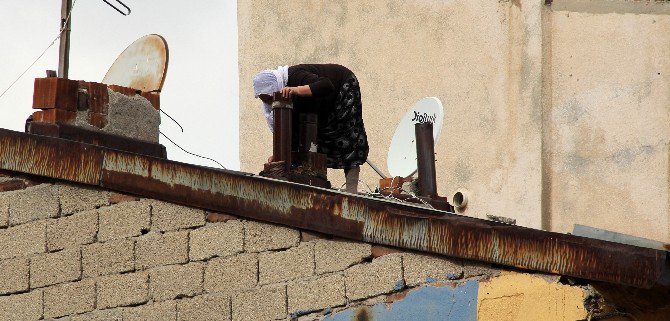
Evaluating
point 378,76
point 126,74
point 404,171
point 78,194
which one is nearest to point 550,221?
point 378,76

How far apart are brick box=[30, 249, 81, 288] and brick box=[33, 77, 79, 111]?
37.2 inches

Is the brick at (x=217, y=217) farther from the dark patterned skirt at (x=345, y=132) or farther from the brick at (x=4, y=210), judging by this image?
the dark patterned skirt at (x=345, y=132)

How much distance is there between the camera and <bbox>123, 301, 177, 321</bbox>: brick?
1041cm

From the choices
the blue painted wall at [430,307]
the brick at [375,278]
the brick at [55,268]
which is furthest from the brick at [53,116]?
the blue painted wall at [430,307]

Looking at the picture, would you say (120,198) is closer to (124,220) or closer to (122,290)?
(124,220)

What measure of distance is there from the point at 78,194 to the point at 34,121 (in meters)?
0.59

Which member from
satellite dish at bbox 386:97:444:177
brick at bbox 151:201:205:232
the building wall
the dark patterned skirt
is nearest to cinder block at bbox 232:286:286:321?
brick at bbox 151:201:205:232

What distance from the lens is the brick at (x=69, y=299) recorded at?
422 inches

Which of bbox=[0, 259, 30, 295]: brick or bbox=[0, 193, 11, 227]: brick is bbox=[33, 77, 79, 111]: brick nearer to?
bbox=[0, 193, 11, 227]: brick

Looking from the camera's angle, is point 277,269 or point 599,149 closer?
point 277,269

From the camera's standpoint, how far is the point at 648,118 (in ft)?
56.9

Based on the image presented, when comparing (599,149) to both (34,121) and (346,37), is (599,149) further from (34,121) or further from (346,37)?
(34,121)

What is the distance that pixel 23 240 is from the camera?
36.3 feet

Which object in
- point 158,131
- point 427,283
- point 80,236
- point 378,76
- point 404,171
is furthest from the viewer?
point 378,76
